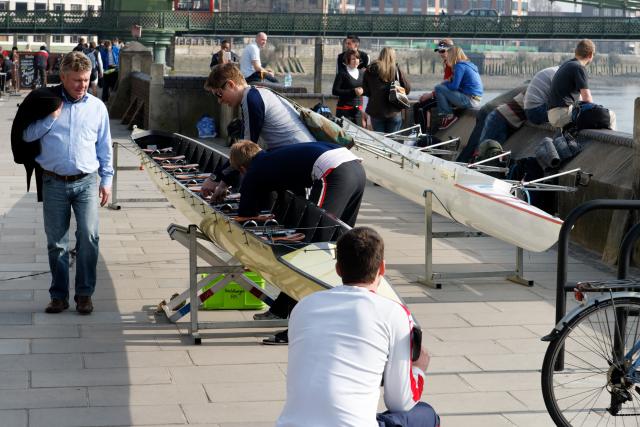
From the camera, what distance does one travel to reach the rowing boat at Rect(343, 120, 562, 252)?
9.28 metres

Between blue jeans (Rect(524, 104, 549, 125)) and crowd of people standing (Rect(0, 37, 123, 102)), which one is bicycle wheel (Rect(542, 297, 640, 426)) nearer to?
blue jeans (Rect(524, 104, 549, 125))

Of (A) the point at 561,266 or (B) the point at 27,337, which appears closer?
(A) the point at 561,266

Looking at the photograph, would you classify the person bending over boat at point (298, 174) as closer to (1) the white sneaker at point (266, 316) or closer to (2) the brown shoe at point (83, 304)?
(1) the white sneaker at point (266, 316)

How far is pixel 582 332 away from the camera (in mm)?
5840

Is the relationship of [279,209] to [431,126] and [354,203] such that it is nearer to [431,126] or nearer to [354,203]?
[354,203]

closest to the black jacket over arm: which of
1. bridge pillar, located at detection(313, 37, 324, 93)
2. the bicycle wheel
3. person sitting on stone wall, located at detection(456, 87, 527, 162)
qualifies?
the bicycle wheel

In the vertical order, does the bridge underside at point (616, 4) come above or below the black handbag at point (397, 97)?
above

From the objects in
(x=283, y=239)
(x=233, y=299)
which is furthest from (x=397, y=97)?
(x=283, y=239)

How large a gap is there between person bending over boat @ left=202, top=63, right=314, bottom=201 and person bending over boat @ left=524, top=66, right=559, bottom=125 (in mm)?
5683

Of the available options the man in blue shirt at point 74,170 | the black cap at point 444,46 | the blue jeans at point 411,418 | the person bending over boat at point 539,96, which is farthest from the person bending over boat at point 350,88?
the blue jeans at point 411,418

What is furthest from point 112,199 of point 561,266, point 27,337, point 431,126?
point 561,266

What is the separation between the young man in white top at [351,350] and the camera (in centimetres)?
418

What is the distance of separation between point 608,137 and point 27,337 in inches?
253

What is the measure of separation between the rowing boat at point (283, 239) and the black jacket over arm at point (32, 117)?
1166 millimetres
